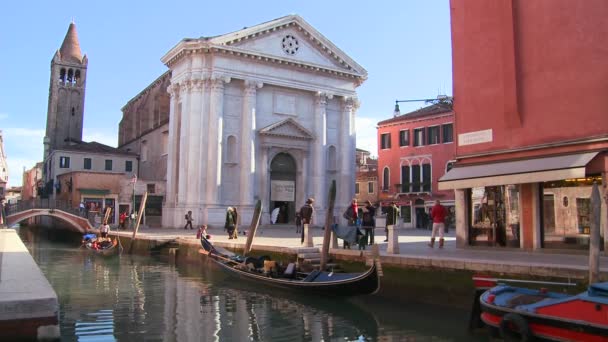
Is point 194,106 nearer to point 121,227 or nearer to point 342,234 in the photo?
point 121,227

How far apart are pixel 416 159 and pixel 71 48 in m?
42.5

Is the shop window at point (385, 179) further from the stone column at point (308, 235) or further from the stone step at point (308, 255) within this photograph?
the stone step at point (308, 255)

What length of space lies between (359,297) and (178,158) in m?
21.8

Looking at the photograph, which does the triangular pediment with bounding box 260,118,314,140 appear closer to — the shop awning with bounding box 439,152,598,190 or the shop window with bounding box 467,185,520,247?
the shop awning with bounding box 439,152,598,190

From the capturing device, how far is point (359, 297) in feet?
37.4

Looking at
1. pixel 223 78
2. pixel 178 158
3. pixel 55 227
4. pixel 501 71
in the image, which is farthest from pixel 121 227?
pixel 501 71

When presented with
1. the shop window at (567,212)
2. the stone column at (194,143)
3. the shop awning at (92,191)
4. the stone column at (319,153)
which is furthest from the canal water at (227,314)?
the shop awning at (92,191)

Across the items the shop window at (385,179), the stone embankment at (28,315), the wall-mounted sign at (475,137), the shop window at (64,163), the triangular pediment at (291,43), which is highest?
the triangular pediment at (291,43)

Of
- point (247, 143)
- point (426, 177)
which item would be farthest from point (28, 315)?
point (426, 177)

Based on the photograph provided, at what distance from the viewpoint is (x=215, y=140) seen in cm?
2919

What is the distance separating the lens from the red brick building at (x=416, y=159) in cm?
3412

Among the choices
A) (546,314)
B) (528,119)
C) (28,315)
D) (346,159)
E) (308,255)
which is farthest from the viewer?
(346,159)

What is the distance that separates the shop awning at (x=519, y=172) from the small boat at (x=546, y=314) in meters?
4.32

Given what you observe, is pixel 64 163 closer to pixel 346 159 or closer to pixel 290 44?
pixel 290 44
